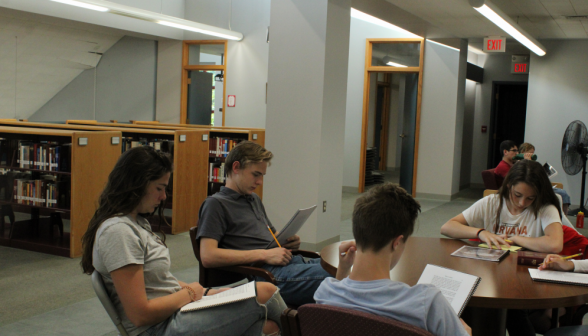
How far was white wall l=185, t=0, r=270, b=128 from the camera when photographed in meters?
10.4

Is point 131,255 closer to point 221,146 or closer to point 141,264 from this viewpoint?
point 141,264

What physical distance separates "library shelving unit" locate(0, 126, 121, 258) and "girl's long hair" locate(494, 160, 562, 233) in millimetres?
3653

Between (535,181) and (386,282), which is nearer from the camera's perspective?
(386,282)

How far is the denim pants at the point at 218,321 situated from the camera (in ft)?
6.07

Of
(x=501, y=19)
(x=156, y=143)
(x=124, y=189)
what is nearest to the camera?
(x=124, y=189)

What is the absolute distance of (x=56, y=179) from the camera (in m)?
5.20

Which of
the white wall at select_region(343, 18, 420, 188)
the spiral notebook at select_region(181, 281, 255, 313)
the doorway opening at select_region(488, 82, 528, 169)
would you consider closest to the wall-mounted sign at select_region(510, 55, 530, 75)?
the doorway opening at select_region(488, 82, 528, 169)

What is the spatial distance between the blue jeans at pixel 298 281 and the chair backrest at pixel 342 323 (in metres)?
1.02

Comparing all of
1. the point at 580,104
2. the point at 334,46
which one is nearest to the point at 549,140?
the point at 580,104

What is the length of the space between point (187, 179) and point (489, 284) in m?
4.60

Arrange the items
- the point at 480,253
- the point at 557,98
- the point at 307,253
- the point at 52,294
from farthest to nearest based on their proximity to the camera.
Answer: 1. the point at 557,98
2. the point at 52,294
3. the point at 307,253
4. the point at 480,253

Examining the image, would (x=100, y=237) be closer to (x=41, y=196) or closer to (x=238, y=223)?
(x=238, y=223)

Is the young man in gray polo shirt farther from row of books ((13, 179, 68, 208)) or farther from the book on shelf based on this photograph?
row of books ((13, 179, 68, 208))

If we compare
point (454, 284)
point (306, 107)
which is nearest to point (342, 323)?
point (454, 284)
